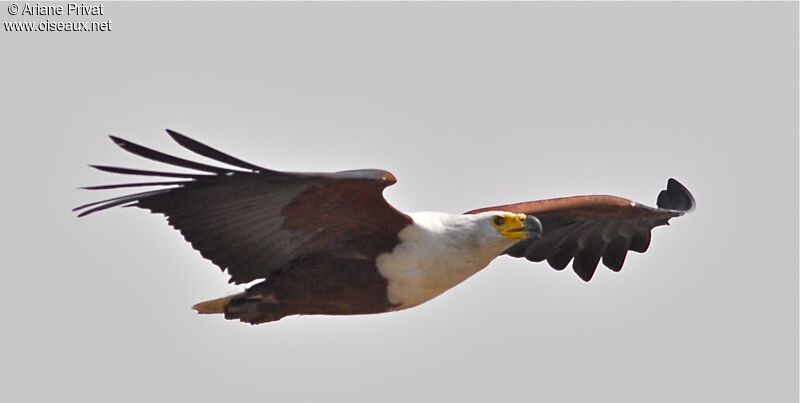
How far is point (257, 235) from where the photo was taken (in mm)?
10758

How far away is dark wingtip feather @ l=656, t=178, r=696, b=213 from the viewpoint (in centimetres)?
1303

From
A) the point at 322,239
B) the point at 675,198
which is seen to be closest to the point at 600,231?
the point at 675,198

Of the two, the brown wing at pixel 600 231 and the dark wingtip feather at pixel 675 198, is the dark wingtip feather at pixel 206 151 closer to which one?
the brown wing at pixel 600 231

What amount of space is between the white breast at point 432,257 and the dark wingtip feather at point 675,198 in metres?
2.70

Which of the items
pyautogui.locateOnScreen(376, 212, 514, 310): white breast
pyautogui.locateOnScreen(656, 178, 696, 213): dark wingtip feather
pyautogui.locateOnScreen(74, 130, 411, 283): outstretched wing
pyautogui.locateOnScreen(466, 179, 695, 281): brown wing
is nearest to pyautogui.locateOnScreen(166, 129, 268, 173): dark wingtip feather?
pyautogui.locateOnScreen(74, 130, 411, 283): outstretched wing

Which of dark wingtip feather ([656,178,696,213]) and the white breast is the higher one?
dark wingtip feather ([656,178,696,213])

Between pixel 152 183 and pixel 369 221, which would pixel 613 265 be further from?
pixel 152 183

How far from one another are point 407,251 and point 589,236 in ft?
9.62

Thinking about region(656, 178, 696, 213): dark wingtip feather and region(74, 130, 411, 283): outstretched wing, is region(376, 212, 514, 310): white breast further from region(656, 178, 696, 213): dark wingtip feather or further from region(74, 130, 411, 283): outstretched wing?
region(656, 178, 696, 213): dark wingtip feather

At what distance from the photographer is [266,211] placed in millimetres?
10508

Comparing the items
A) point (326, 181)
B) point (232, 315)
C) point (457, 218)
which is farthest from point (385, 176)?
point (232, 315)

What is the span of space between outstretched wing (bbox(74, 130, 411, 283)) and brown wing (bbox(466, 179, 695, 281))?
2.45 meters

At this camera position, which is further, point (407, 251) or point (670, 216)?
point (670, 216)

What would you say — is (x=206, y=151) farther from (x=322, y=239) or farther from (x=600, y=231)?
(x=600, y=231)
